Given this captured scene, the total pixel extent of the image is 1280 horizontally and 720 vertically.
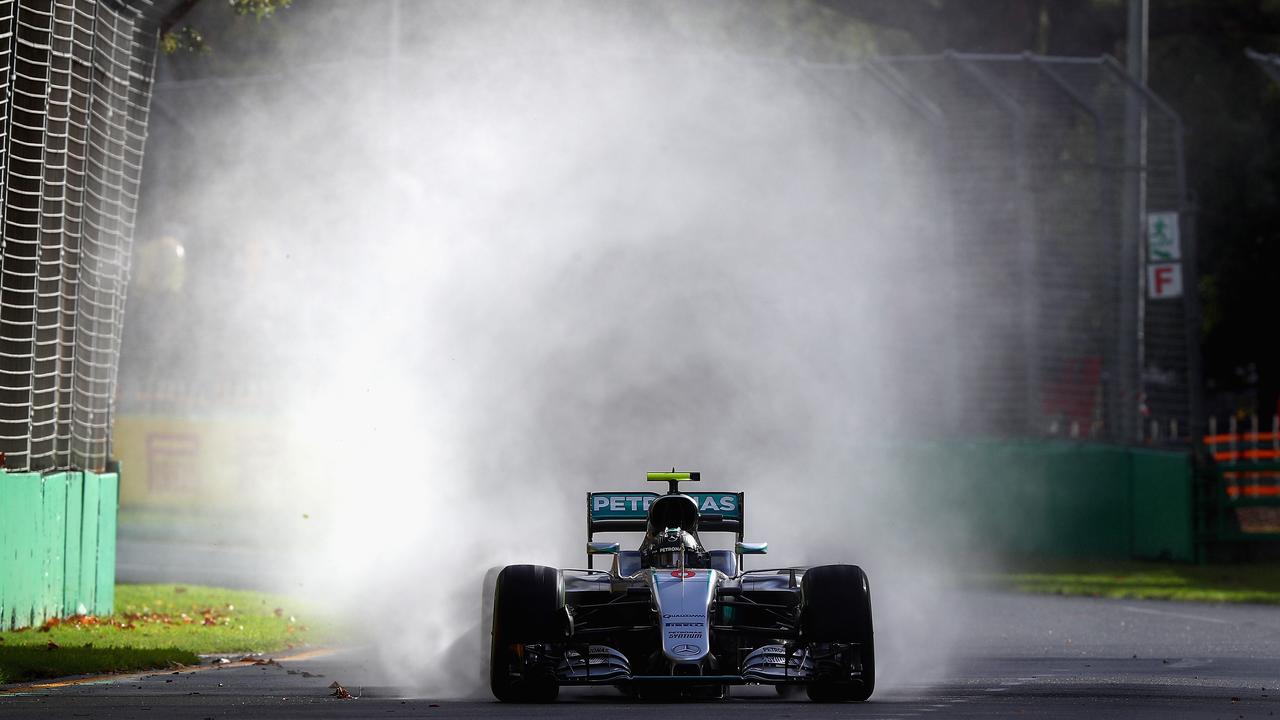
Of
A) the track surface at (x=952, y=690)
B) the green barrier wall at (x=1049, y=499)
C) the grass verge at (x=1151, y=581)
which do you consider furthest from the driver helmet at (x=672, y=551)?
the green barrier wall at (x=1049, y=499)

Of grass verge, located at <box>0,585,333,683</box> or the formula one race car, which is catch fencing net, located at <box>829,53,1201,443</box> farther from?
the formula one race car

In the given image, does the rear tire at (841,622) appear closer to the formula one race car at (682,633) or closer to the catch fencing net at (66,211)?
the formula one race car at (682,633)

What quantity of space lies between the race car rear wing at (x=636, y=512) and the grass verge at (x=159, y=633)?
10.3 ft

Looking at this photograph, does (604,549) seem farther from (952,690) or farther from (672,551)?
(952,690)

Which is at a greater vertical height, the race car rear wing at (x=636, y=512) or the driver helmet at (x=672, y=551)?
the race car rear wing at (x=636, y=512)

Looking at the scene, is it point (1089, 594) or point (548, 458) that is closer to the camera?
point (548, 458)

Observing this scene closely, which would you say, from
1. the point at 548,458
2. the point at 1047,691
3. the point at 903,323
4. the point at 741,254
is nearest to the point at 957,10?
the point at 903,323

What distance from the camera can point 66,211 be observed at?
690 inches

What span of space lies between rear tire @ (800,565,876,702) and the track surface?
18cm

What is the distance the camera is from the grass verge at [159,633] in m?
13.5

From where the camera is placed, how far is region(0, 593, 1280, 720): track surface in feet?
35.5

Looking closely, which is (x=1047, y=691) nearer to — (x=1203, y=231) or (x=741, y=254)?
(x=741, y=254)

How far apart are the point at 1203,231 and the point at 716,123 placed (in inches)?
705

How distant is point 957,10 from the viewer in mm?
37594
